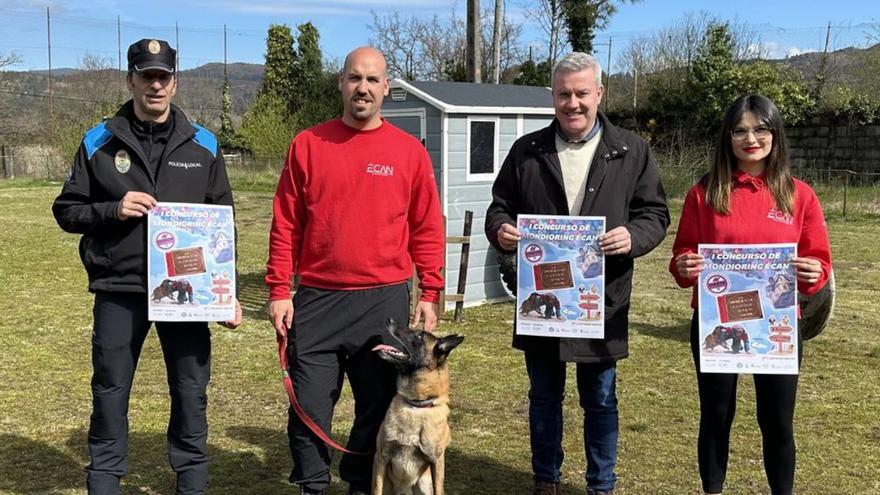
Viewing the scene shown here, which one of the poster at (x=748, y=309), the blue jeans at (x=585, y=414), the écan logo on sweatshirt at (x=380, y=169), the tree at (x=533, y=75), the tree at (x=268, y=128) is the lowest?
the blue jeans at (x=585, y=414)

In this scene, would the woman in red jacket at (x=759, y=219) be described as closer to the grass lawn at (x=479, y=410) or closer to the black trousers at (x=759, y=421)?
the black trousers at (x=759, y=421)

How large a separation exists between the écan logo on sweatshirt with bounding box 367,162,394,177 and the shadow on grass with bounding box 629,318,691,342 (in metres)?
4.93

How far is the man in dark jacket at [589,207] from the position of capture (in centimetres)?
352

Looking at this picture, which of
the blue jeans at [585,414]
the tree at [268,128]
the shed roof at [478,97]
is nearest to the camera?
the blue jeans at [585,414]

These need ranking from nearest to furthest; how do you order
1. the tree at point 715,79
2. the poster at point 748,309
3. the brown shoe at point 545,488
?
the poster at point 748,309 → the brown shoe at point 545,488 → the tree at point 715,79

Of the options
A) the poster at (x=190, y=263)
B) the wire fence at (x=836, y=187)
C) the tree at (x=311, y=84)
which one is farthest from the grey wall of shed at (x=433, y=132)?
the tree at (x=311, y=84)

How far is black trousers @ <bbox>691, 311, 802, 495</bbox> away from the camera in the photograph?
11.0 ft

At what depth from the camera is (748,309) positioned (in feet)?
10.9

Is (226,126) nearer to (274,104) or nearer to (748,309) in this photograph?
(274,104)

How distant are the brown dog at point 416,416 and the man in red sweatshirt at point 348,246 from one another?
12cm

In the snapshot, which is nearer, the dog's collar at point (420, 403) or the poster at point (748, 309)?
the poster at point (748, 309)

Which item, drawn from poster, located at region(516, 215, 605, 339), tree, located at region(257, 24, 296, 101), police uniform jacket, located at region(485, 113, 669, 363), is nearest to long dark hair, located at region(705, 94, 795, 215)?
police uniform jacket, located at region(485, 113, 669, 363)

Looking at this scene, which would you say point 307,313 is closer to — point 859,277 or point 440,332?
point 440,332

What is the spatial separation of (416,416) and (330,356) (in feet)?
1.56
